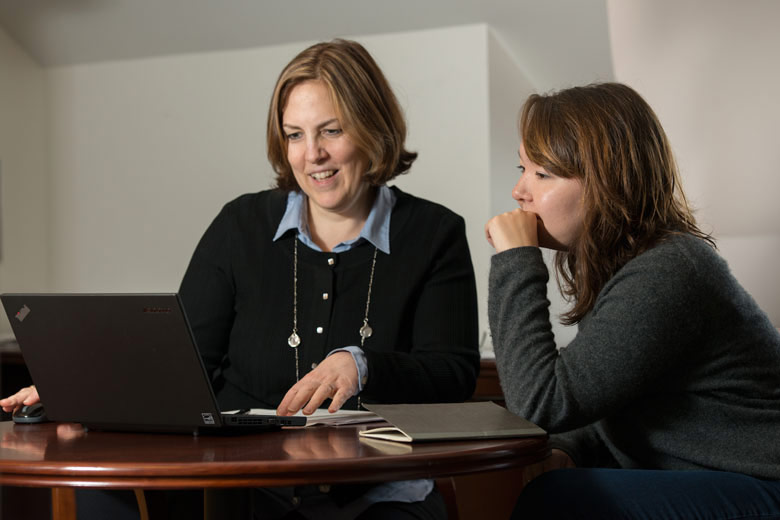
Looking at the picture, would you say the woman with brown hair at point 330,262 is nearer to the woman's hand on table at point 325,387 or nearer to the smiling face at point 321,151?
the smiling face at point 321,151

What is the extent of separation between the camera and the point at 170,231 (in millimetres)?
3180

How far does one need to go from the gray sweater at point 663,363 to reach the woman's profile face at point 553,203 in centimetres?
11

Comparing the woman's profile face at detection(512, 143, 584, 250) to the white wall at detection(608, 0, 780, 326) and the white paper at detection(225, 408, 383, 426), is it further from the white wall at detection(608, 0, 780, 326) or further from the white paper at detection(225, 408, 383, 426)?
the white wall at detection(608, 0, 780, 326)

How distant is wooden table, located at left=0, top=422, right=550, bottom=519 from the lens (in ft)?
2.96

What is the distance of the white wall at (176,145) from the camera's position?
2.83 meters

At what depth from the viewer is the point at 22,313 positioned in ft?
3.67

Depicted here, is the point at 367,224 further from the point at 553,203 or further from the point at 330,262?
the point at 553,203

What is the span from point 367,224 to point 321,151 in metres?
0.17

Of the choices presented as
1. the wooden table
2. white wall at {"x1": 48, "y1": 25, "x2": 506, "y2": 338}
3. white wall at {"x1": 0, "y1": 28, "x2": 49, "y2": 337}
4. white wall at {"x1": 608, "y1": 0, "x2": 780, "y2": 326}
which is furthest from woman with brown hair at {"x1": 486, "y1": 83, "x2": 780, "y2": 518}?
white wall at {"x1": 0, "y1": 28, "x2": 49, "y2": 337}

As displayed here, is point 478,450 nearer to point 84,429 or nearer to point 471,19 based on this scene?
point 84,429

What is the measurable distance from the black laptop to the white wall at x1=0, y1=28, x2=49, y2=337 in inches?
87.5

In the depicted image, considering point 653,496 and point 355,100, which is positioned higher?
point 355,100

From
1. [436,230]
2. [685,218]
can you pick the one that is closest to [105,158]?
[436,230]

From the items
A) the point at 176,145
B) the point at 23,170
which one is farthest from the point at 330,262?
the point at 23,170
